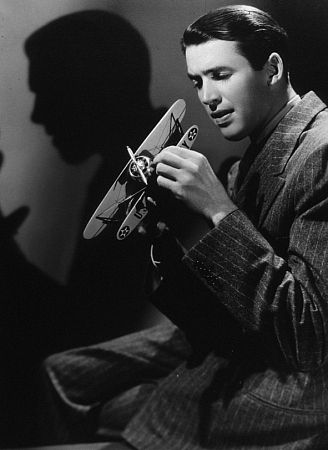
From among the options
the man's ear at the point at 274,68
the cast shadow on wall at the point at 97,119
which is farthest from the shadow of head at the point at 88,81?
the man's ear at the point at 274,68

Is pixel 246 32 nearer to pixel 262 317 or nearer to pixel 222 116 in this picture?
pixel 222 116

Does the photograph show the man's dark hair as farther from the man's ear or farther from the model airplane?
the model airplane

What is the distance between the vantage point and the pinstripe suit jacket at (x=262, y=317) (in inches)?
31.2

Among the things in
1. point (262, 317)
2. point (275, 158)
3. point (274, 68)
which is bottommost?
point (262, 317)

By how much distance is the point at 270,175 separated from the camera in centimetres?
94

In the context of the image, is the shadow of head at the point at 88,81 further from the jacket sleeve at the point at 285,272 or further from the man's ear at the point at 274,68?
the jacket sleeve at the point at 285,272

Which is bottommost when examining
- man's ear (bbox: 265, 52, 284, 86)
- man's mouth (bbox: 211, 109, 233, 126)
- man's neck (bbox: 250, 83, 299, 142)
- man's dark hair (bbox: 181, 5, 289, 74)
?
man's neck (bbox: 250, 83, 299, 142)

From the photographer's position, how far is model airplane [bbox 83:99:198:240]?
0.91 m

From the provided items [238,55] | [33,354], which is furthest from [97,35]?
[33,354]

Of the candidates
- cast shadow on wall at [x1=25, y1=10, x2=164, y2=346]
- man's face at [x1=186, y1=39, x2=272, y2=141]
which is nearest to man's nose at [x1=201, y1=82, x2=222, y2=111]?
man's face at [x1=186, y1=39, x2=272, y2=141]

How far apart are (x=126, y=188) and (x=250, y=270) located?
30 cm

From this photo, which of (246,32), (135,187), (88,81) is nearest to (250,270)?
(135,187)

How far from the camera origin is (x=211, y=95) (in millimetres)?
974

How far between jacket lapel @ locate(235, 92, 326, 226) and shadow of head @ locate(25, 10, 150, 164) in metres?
0.36
